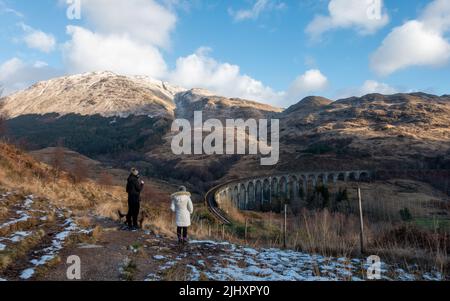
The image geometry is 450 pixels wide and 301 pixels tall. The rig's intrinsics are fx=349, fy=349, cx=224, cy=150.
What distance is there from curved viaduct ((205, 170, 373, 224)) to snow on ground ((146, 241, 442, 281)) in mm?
52700

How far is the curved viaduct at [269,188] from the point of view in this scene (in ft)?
266

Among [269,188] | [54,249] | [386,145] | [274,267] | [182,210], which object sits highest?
[386,145]

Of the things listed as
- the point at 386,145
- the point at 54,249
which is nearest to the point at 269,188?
the point at 386,145

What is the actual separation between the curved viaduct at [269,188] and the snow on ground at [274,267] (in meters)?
52.7

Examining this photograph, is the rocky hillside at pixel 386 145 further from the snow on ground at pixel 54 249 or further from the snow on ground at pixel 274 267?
the snow on ground at pixel 274 267

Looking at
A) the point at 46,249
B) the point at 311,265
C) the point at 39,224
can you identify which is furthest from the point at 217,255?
the point at 39,224

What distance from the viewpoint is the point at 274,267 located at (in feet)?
31.7

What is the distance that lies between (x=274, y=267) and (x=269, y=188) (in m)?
94.4

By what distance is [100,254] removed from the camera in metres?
10.0

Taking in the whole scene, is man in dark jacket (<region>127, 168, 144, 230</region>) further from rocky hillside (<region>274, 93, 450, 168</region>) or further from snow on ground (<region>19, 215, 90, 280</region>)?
rocky hillside (<region>274, 93, 450, 168</region>)

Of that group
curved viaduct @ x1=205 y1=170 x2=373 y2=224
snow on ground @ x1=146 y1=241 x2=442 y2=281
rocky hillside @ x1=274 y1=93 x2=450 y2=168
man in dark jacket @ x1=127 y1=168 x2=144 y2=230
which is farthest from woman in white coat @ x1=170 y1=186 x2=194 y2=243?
rocky hillside @ x1=274 y1=93 x2=450 y2=168

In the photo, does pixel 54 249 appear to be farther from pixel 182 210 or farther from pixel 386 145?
pixel 386 145

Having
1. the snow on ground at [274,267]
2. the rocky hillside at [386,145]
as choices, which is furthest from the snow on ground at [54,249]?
the rocky hillside at [386,145]

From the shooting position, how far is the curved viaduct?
8119 centimetres
